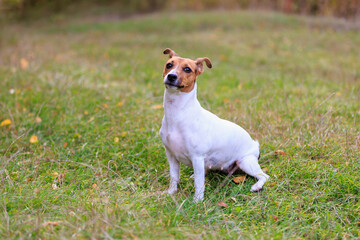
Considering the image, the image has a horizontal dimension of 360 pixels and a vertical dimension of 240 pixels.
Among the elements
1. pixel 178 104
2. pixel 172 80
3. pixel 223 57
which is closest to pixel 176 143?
pixel 178 104

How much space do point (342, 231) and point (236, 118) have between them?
7.02ft

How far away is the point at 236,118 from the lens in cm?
446

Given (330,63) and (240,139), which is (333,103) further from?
(330,63)

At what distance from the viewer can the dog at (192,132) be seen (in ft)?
9.14

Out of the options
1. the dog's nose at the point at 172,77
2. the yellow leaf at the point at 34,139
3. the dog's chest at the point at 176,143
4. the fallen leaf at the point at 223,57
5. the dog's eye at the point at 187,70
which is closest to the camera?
the dog's nose at the point at 172,77

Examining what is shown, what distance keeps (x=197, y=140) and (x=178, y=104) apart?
1.12 feet

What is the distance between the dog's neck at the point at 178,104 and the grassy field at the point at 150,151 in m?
0.69

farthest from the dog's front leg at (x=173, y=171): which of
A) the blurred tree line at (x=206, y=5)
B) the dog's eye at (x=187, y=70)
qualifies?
the blurred tree line at (x=206, y=5)

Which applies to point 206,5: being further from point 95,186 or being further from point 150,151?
point 95,186

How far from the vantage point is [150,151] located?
386 centimetres

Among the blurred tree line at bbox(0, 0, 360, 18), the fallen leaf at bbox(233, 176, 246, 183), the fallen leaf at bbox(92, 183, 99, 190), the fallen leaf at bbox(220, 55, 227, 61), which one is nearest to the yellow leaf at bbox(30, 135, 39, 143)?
the fallen leaf at bbox(92, 183, 99, 190)

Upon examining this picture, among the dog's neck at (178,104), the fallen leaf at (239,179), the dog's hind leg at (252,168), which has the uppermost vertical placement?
the dog's neck at (178,104)

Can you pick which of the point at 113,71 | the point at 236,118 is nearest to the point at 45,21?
the point at 113,71

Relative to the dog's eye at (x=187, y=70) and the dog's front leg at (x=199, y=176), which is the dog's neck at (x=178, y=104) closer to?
the dog's eye at (x=187, y=70)
